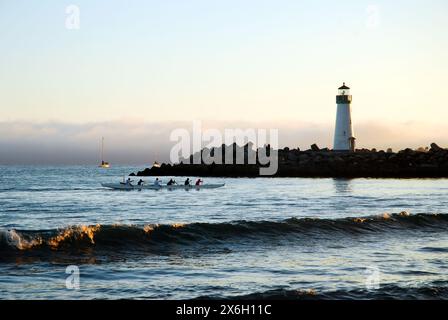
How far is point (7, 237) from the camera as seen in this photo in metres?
16.5

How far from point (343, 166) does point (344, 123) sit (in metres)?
6.16

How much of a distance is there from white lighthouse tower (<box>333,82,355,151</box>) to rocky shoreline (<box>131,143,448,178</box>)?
1.11 metres

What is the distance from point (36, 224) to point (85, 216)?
4412mm

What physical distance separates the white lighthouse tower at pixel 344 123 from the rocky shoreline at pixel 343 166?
1.11m

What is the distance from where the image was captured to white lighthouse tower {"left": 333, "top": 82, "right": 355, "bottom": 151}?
253 feet

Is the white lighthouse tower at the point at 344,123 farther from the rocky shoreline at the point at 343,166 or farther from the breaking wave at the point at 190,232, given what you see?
the breaking wave at the point at 190,232

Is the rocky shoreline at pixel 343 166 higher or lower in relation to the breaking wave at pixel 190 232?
higher

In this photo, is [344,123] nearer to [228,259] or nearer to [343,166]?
[343,166]

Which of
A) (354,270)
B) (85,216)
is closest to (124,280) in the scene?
(354,270)

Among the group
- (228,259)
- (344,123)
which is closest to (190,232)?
→ (228,259)

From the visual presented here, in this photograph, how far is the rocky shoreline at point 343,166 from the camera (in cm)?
7500

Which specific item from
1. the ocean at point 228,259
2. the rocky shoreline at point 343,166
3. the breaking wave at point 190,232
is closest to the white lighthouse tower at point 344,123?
the rocky shoreline at point 343,166

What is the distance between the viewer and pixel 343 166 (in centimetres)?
7562

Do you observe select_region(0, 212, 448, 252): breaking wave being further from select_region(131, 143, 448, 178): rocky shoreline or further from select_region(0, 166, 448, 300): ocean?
select_region(131, 143, 448, 178): rocky shoreline
